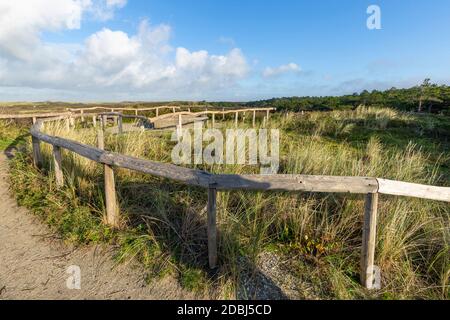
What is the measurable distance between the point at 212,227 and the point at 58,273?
1866mm

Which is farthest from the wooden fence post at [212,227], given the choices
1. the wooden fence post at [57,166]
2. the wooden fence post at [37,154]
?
the wooden fence post at [37,154]

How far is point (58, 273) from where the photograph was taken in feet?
10.3

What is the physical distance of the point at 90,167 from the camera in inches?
214

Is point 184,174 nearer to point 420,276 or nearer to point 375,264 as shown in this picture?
point 375,264

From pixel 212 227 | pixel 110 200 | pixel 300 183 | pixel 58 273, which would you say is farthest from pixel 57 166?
pixel 300 183

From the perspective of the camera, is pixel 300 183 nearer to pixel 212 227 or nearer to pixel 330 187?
pixel 330 187

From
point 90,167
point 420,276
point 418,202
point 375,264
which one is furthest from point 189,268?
point 90,167

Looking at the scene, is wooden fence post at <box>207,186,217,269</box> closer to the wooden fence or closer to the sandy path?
the wooden fence

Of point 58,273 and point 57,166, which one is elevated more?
point 57,166

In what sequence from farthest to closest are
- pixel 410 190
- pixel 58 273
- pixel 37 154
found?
1. pixel 37 154
2. pixel 58 273
3. pixel 410 190

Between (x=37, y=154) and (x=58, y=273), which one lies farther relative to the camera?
(x=37, y=154)

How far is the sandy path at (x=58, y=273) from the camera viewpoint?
2812mm
